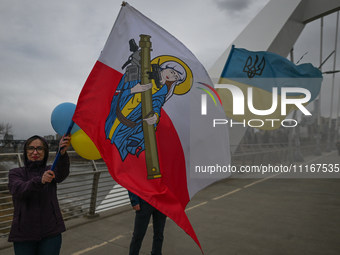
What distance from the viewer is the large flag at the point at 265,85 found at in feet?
19.7

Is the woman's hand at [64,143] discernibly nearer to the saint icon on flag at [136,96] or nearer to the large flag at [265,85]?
the saint icon on flag at [136,96]

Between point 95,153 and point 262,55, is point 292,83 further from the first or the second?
point 95,153

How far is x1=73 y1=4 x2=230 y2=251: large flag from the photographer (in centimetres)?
279

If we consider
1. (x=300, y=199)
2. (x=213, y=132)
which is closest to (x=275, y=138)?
(x=300, y=199)

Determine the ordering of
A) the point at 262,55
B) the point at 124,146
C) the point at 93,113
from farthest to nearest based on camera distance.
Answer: the point at 262,55 < the point at 93,113 < the point at 124,146

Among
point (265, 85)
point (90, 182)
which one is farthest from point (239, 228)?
point (90, 182)

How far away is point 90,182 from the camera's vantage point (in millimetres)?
8086

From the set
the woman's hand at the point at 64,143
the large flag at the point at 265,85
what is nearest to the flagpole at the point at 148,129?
the woman's hand at the point at 64,143

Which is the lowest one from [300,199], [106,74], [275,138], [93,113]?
[300,199]

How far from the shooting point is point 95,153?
122 inches

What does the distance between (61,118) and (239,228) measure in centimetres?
408

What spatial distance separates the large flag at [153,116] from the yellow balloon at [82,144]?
13cm

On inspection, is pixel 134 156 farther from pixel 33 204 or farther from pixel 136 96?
pixel 33 204

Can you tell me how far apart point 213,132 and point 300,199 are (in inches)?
234
